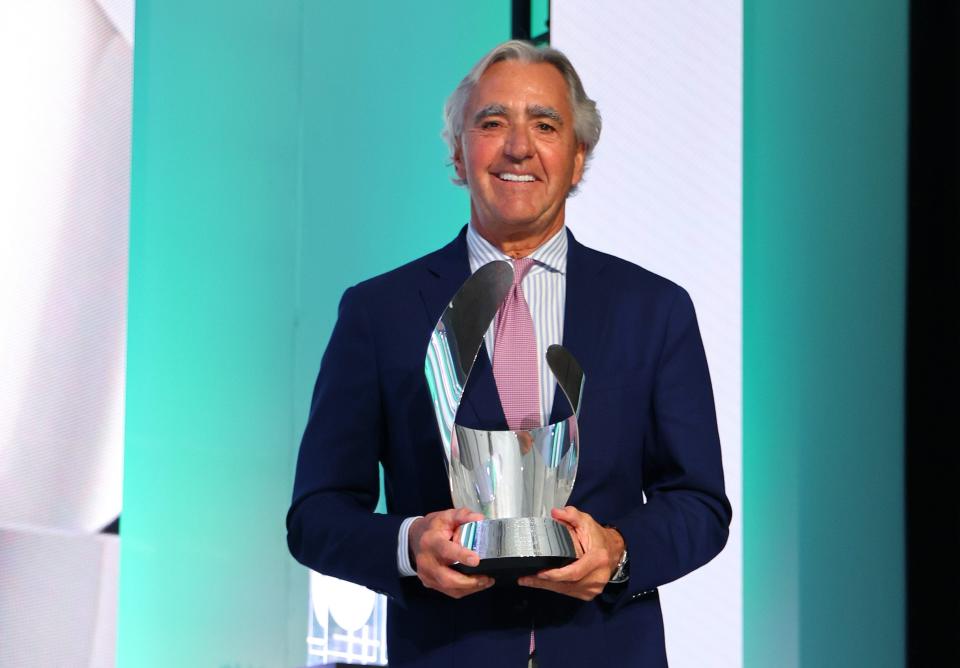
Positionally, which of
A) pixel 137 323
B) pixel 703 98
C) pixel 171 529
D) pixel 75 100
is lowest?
pixel 171 529

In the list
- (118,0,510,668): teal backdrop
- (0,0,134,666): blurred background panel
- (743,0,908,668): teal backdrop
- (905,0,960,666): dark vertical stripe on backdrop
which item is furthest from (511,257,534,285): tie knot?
(905,0,960,666): dark vertical stripe on backdrop

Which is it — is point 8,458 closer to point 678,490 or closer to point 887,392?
point 678,490

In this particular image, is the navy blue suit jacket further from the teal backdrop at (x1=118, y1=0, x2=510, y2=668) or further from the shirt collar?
the teal backdrop at (x1=118, y1=0, x2=510, y2=668)

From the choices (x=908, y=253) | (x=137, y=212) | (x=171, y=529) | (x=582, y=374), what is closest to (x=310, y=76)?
(x=137, y=212)

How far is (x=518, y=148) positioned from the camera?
1.42 m

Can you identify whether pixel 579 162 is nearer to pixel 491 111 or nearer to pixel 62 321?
pixel 491 111

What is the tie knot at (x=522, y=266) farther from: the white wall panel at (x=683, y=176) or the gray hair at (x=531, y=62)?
the white wall panel at (x=683, y=176)

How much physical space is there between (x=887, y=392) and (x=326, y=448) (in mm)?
2070

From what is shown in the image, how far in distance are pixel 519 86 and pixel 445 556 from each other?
607 mm

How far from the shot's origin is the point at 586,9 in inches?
109

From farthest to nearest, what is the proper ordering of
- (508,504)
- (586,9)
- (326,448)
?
(586,9) < (326,448) < (508,504)

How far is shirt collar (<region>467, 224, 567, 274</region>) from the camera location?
1.46 meters

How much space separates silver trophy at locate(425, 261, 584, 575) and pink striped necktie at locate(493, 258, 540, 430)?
0.15ft

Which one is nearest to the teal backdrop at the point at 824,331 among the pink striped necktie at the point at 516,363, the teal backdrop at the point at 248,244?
the teal backdrop at the point at 248,244
